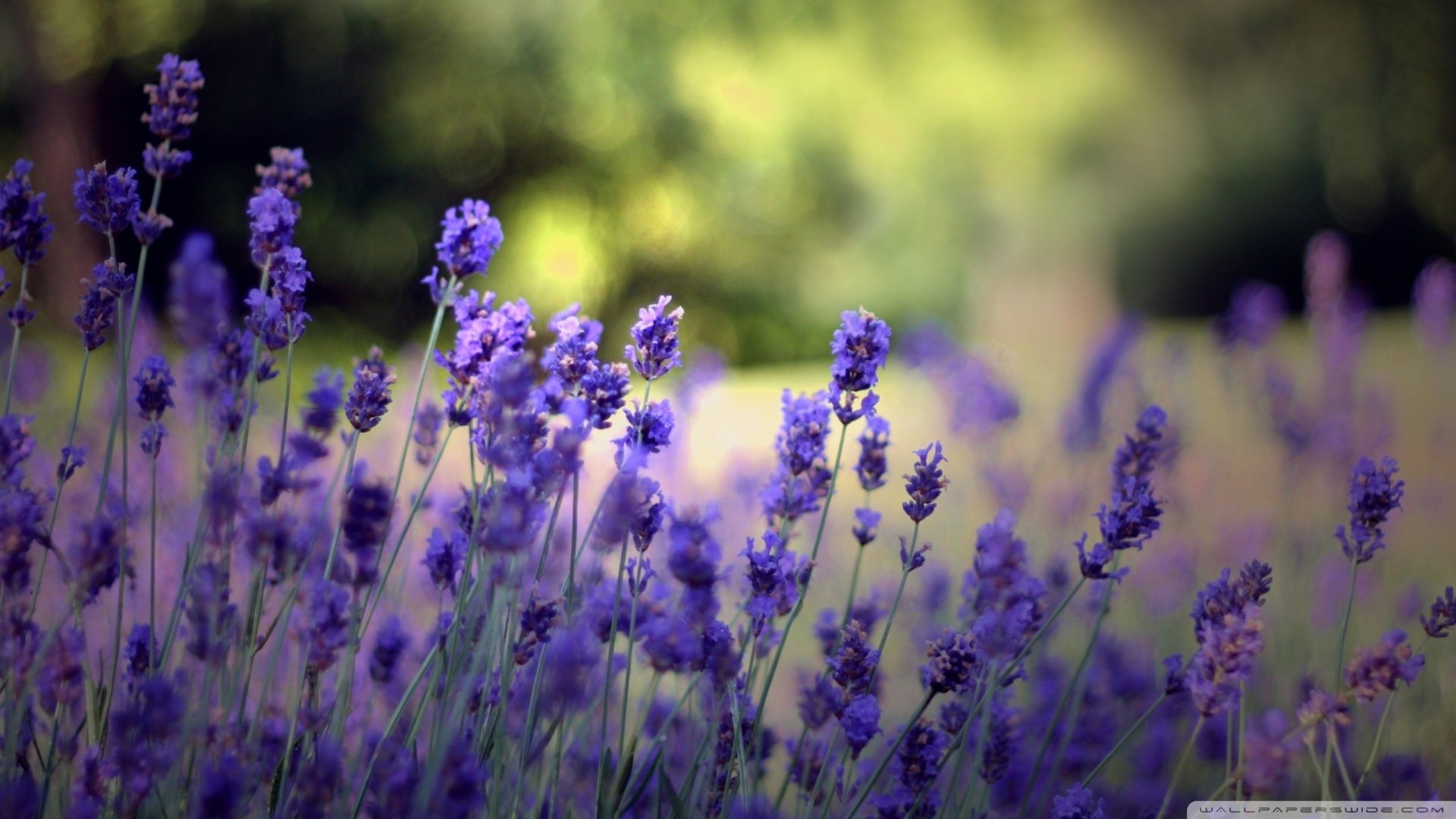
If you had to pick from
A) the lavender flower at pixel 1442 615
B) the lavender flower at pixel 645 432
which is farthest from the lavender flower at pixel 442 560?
the lavender flower at pixel 1442 615

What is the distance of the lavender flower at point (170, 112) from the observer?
59.7 inches

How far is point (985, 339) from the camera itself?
Result: 34.8 feet

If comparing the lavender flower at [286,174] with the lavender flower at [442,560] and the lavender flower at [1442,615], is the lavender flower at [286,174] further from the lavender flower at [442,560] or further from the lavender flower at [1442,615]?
the lavender flower at [1442,615]

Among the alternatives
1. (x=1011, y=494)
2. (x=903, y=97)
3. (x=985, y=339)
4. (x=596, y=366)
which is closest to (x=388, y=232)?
(x=903, y=97)

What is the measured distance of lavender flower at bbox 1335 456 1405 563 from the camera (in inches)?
56.2

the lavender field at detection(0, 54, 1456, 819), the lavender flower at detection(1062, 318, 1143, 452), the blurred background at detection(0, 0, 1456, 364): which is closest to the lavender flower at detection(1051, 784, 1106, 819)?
the lavender field at detection(0, 54, 1456, 819)

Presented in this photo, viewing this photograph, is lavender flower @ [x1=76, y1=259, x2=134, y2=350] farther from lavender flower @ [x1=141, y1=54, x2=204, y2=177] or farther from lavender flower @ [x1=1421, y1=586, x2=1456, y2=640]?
lavender flower @ [x1=1421, y1=586, x2=1456, y2=640]

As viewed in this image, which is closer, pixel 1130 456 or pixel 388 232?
pixel 1130 456

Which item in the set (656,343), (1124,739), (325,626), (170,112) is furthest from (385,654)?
(1124,739)

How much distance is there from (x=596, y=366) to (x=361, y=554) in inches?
16.4

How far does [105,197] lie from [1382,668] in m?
1.63

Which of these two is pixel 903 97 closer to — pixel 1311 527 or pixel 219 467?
pixel 1311 527

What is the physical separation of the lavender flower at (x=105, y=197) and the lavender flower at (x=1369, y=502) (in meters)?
1.59

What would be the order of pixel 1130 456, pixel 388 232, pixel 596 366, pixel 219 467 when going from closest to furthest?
pixel 219 467 < pixel 596 366 < pixel 1130 456 < pixel 388 232
